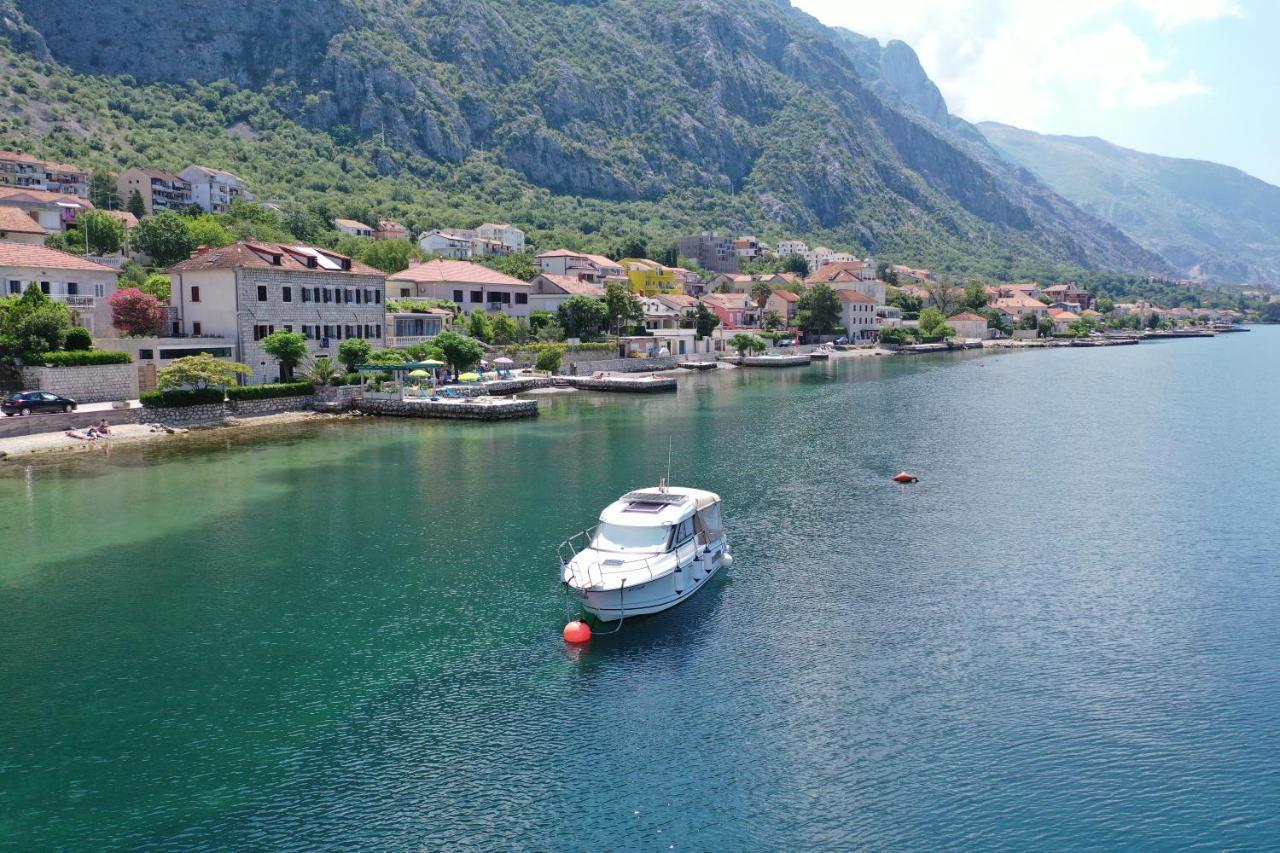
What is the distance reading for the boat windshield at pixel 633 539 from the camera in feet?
103

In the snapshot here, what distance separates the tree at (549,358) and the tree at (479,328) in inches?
236

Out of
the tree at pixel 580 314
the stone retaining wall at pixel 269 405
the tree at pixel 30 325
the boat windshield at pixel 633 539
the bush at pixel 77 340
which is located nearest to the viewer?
the boat windshield at pixel 633 539

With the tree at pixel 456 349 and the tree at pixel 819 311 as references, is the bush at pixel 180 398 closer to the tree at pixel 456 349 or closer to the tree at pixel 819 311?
the tree at pixel 456 349

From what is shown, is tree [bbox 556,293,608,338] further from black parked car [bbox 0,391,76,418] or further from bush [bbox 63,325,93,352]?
black parked car [bbox 0,391,76,418]

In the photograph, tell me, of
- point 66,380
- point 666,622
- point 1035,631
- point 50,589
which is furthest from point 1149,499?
point 66,380

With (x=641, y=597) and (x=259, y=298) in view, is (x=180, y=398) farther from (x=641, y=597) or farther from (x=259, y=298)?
(x=641, y=597)

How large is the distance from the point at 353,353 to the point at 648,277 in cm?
8755

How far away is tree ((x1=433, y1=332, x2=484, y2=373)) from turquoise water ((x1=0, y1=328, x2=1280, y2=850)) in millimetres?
32008

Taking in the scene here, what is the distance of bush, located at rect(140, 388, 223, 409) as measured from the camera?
202ft

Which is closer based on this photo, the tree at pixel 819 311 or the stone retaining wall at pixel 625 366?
the stone retaining wall at pixel 625 366

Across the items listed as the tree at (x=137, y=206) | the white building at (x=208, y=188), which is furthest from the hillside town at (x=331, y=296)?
the tree at (x=137, y=206)

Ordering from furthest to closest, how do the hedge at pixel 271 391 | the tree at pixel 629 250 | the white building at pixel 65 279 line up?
the tree at pixel 629 250 → the hedge at pixel 271 391 → the white building at pixel 65 279

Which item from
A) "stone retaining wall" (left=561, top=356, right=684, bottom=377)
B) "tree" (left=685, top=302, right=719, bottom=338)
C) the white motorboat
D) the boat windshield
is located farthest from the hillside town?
the boat windshield

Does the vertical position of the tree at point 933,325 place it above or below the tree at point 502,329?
above
